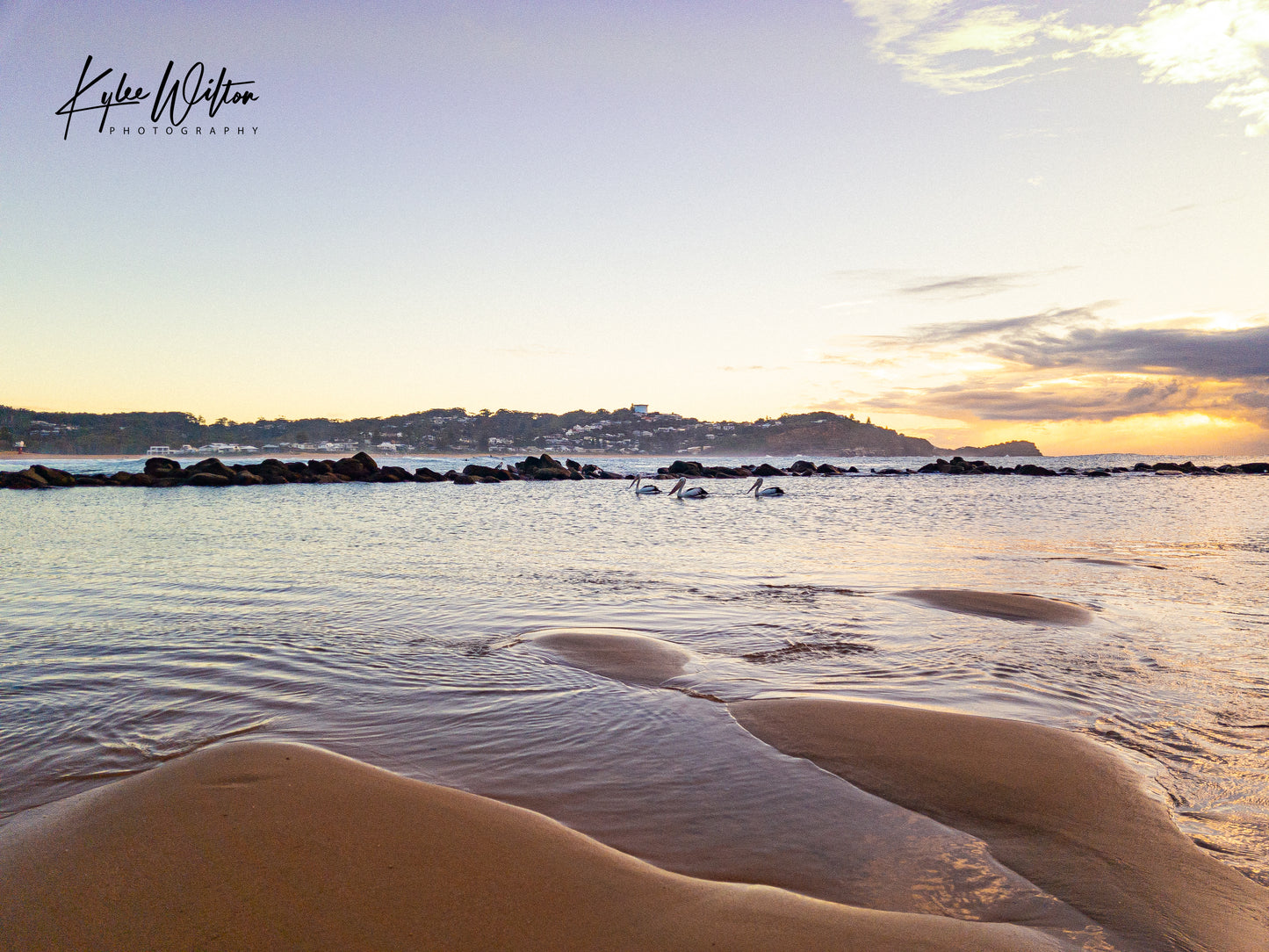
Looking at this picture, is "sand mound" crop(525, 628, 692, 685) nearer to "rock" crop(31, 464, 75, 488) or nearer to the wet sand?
the wet sand

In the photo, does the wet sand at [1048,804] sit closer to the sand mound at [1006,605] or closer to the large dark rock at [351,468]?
the sand mound at [1006,605]

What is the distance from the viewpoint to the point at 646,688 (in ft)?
18.4

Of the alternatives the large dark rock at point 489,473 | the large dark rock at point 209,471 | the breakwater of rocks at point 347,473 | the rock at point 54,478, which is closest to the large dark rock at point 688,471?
the breakwater of rocks at point 347,473

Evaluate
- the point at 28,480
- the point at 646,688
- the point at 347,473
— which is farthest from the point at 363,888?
the point at 347,473

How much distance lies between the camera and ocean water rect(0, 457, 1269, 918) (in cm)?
353

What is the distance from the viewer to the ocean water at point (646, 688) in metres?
3.53

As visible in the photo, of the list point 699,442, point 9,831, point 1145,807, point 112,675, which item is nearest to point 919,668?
point 1145,807

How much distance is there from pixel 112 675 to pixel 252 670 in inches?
42.4

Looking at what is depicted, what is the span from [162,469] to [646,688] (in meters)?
43.7

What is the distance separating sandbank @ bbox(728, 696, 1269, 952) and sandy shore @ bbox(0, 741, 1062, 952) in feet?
2.10

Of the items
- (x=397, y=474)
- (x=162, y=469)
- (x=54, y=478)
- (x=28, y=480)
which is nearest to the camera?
(x=28, y=480)

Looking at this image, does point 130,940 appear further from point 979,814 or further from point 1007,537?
point 1007,537

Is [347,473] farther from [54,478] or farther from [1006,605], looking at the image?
[1006,605]

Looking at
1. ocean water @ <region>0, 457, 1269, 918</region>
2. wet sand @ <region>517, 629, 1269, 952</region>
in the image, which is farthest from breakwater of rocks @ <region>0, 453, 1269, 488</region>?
wet sand @ <region>517, 629, 1269, 952</region>
